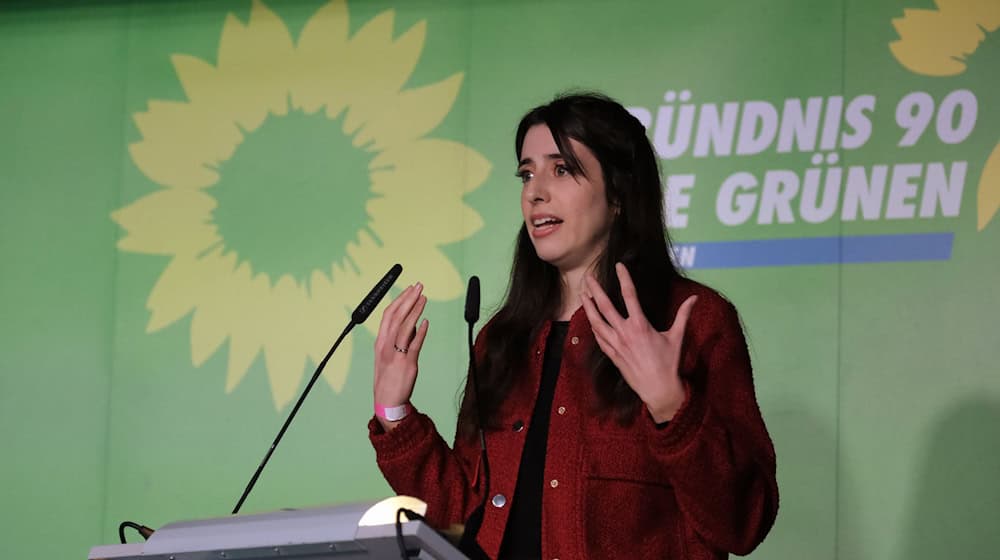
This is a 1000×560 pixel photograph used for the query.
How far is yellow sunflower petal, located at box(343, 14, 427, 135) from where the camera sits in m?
4.13

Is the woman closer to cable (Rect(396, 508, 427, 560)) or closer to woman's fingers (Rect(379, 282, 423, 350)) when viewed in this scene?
woman's fingers (Rect(379, 282, 423, 350))

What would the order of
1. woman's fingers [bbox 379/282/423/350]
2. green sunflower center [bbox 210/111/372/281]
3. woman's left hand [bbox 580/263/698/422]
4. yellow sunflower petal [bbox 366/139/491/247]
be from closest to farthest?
woman's left hand [bbox 580/263/698/422] < woman's fingers [bbox 379/282/423/350] < yellow sunflower petal [bbox 366/139/491/247] < green sunflower center [bbox 210/111/372/281]

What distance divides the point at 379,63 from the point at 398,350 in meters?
2.12

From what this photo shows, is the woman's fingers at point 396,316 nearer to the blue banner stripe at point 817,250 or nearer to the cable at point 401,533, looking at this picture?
the cable at point 401,533

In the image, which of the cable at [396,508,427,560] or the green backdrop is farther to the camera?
the green backdrop

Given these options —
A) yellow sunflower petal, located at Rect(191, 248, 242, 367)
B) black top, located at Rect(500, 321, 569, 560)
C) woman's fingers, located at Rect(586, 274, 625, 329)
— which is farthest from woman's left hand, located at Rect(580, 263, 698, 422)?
yellow sunflower petal, located at Rect(191, 248, 242, 367)

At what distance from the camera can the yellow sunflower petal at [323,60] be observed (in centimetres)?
418

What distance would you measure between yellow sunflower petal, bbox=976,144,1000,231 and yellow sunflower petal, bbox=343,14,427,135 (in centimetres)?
183

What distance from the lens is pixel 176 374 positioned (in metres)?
4.18

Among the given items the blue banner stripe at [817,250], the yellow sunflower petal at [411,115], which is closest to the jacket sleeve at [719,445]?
the blue banner stripe at [817,250]

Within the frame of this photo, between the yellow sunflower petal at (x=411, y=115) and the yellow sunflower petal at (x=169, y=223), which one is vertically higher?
the yellow sunflower petal at (x=411, y=115)

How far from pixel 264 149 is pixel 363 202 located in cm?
42

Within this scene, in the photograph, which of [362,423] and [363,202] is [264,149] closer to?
[363,202]

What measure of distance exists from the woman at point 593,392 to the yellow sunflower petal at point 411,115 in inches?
62.8
